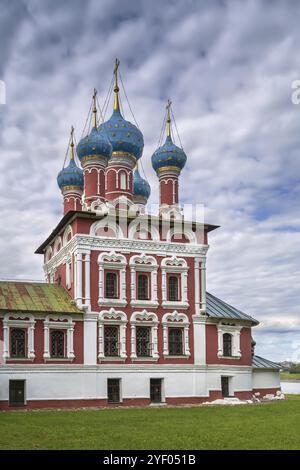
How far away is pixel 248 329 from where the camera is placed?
2931 cm

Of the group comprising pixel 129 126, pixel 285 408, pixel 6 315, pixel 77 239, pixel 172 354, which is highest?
pixel 129 126

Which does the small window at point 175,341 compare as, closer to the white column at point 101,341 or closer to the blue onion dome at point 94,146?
Answer: the white column at point 101,341

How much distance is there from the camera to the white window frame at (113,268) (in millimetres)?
26016

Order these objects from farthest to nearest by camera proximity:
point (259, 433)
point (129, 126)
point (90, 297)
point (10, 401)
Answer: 1. point (129, 126)
2. point (90, 297)
3. point (10, 401)
4. point (259, 433)

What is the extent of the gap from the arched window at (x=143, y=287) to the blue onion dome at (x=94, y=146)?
5.98 meters

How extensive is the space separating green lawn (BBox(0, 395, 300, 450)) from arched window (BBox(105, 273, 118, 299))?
585 cm

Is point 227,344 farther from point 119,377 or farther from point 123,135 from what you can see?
point 123,135

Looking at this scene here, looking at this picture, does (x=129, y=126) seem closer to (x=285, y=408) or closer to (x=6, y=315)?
(x=6, y=315)

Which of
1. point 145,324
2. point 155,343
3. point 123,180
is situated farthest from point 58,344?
point 123,180

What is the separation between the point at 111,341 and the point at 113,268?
10.2ft

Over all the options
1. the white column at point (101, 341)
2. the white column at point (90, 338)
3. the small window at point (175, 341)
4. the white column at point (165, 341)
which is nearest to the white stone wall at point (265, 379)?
the small window at point (175, 341)

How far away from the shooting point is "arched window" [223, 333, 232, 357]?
28266 mm

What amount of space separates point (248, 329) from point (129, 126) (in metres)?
11.5
